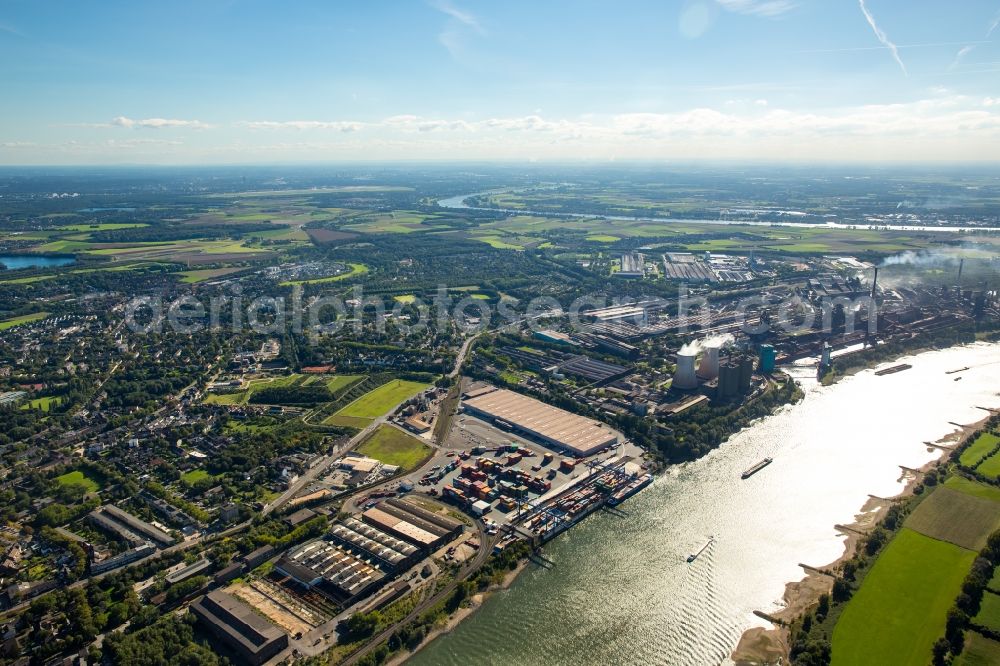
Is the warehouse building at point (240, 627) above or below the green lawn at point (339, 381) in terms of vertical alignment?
below

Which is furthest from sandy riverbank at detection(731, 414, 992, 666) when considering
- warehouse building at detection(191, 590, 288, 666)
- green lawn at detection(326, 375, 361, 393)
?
green lawn at detection(326, 375, 361, 393)

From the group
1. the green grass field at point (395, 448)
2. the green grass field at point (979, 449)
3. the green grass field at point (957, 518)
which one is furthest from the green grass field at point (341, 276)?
the green grass field at point (957, 518)

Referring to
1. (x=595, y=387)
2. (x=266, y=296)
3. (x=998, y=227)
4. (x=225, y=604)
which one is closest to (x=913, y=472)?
(x=595, y=387)

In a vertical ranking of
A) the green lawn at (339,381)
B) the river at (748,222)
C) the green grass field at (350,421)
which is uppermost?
the river at (748,222)

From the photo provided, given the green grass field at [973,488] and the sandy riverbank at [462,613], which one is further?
the green grass field at [973,488]

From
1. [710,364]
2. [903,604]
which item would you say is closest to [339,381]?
[710,364]

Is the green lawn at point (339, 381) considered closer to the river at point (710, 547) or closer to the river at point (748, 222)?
the river at point (710, 547)
